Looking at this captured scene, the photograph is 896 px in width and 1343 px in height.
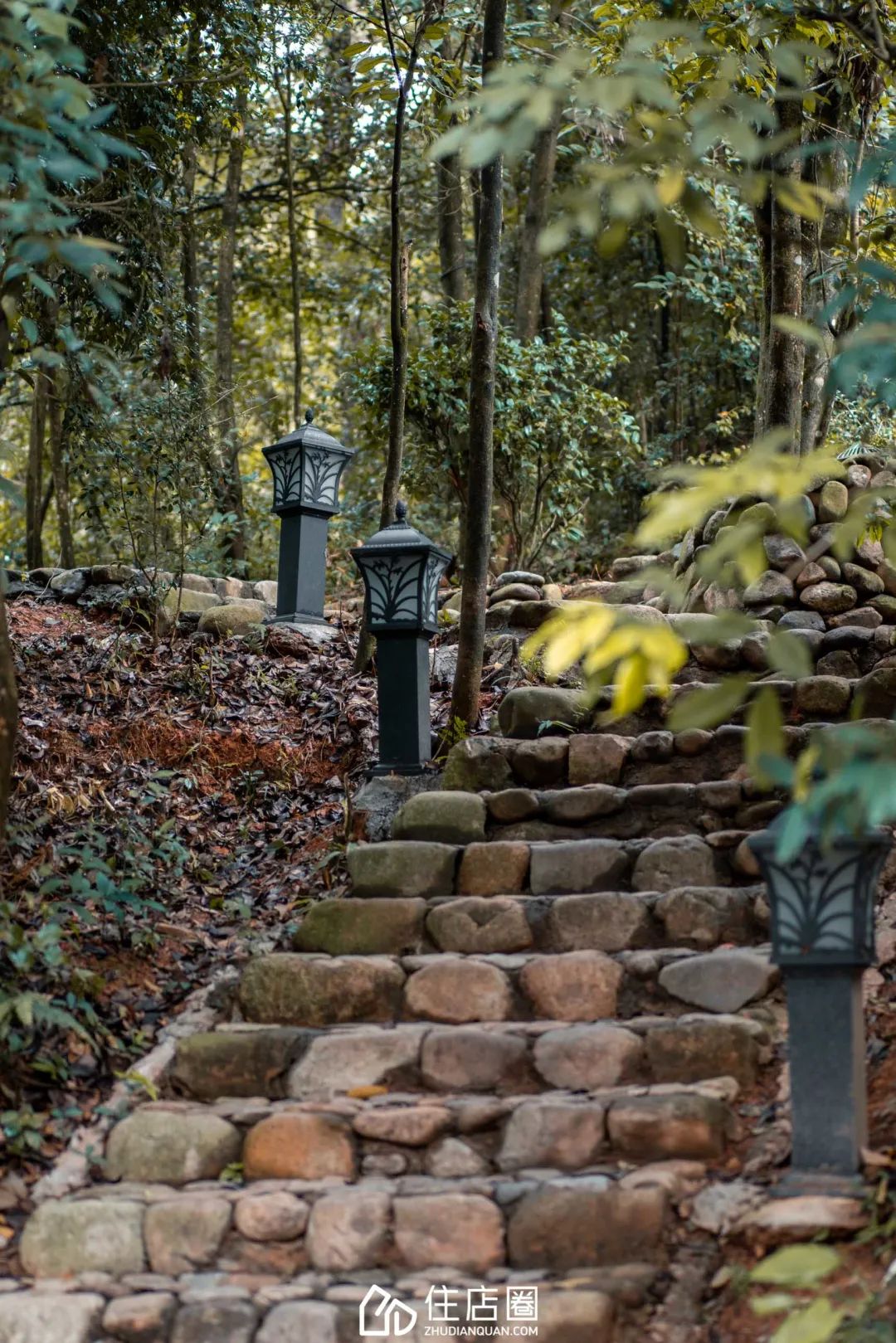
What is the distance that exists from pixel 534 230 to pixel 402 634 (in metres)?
6.39

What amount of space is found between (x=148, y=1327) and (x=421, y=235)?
11.0 metres

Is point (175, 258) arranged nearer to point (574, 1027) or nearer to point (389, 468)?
point (389, 468)

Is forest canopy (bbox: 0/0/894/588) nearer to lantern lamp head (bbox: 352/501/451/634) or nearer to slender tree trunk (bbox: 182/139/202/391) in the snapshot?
slender tree trunk (bbox: 182/139/202/391)

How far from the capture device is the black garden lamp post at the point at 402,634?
5.09 meters

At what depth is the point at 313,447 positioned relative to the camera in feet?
24.9

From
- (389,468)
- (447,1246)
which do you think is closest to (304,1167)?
(447,1246)

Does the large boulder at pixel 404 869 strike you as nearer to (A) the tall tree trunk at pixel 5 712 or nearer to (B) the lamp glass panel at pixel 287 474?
(A) the tall tree trunk at pixel 5 712

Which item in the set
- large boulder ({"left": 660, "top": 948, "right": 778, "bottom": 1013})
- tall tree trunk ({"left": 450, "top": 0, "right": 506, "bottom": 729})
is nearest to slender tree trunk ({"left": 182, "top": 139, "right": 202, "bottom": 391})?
tall tree trunk ({"left": 450, "top": 0, "right": 506, "bottom": 729})

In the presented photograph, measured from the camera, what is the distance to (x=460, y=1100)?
338 centimetres

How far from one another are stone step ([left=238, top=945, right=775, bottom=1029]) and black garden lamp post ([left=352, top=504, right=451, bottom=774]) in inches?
50.9

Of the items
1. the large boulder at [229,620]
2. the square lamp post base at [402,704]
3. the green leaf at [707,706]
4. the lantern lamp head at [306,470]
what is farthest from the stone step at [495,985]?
the lantern lamp head at [306,470]

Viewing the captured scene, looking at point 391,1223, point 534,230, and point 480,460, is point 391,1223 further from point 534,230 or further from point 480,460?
point 534,230

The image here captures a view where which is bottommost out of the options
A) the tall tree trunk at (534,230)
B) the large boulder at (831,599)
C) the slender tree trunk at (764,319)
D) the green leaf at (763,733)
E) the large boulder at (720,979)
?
the large boulder at (720,979)

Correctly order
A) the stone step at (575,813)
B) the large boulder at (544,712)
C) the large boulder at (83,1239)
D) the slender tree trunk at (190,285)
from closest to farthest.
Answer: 1. the large boulder at (83,1239)
2. the stone step at (575,813)
3. the large boulder at (544,712)
4. the slender tree trunk at (190,285)
